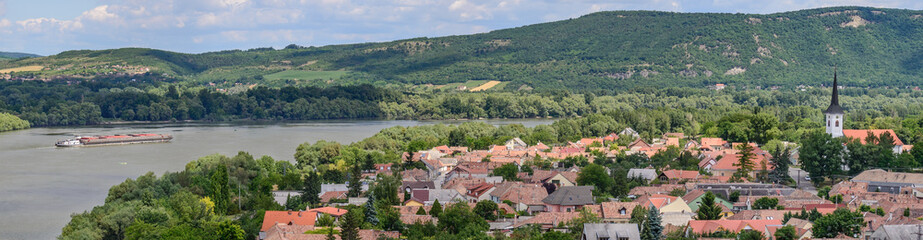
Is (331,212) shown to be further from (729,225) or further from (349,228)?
Result: (729,225)

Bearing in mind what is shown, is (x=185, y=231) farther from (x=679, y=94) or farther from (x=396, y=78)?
(x=396, y=78)

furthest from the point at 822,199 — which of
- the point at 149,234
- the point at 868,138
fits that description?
the point at 149,234

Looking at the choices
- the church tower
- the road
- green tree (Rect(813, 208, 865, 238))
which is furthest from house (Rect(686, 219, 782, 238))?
the church tower

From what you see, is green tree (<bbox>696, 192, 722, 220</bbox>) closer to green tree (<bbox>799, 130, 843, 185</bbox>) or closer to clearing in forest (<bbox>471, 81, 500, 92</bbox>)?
green tree (<bbox>799, 130, 843, 185</bbox>)

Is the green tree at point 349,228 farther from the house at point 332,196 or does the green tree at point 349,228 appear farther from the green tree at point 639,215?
the house at point 332,196

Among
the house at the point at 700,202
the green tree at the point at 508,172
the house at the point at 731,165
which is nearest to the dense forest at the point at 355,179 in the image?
the house at the point at 731,165

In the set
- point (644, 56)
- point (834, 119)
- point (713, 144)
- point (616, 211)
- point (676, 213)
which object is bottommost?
point (713, 144)

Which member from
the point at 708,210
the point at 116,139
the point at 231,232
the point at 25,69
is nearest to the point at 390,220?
the point at 231,232
